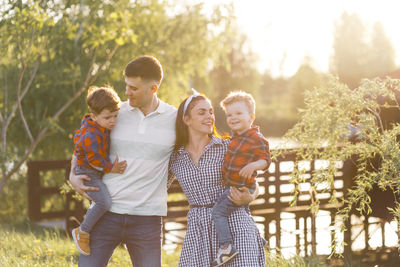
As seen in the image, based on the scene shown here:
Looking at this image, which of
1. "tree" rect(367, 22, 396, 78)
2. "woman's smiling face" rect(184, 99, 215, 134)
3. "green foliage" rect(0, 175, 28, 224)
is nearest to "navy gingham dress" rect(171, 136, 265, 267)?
"woman's smiling face" rect(184, 99, 215, 134)

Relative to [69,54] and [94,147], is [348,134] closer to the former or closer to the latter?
[94,147]

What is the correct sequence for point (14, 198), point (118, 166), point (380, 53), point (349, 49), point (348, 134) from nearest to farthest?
point (118, 166) → point (348, 134) → point (14, 198) → point (349, 49) → point (380, 53)

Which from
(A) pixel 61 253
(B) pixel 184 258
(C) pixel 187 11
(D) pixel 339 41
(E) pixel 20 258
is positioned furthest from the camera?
(D) pixel 339 41

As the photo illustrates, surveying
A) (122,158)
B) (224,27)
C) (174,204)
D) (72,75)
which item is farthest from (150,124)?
(224,27)

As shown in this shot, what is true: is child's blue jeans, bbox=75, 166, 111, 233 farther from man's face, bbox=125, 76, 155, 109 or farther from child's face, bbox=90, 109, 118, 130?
man's face, bbox=125, 76, 155, 109

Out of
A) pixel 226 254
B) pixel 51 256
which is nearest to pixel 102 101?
pixel 226 254

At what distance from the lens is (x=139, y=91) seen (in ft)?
10.4

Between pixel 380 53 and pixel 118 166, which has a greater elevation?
pixel 380 53

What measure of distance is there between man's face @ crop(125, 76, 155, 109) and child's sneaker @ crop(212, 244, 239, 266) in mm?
1009

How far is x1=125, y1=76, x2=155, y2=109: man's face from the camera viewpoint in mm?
3135

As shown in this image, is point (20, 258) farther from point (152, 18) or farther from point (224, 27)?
point (224, 27)

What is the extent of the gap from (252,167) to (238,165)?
8cm

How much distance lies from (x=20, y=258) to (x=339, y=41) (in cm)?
4603

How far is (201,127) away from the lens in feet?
10.6
